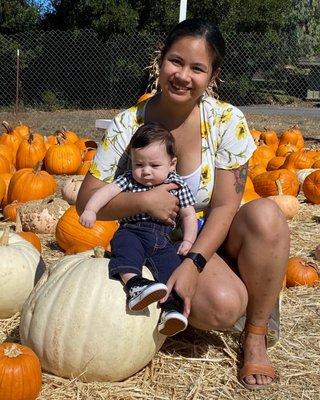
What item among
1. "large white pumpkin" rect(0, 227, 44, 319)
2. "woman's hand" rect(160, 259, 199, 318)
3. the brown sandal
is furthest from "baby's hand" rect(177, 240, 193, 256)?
"large white pumpkin" rect(0, 227, 44, 319)

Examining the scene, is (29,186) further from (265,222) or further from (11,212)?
(265,222)

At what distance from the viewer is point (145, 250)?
2719mm

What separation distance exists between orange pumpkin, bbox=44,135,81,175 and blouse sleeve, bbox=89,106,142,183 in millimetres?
4760

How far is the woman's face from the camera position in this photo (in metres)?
2.73

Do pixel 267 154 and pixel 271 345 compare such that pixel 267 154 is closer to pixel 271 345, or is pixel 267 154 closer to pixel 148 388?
pixel 271 345

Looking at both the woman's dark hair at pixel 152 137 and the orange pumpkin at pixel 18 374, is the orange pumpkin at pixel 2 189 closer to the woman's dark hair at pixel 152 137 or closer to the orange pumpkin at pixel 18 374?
the woman's dark hair at pixel 152 137

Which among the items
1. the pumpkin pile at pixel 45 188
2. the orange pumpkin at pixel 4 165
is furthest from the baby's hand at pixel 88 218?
the orange pumpkin at pixel 4 165

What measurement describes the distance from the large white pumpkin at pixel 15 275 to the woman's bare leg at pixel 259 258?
3.80 feet

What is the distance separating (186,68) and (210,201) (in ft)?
2.09

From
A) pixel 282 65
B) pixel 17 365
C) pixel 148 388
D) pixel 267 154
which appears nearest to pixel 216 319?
pixel 148 388

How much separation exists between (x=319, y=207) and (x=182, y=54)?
4057 mm

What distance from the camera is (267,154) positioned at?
8.14 metres

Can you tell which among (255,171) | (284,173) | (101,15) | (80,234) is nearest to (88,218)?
(80,234)

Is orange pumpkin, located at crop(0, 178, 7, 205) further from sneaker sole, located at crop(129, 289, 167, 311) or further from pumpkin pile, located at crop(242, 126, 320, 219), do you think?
sneaker sole, located at crop(129, 289, 167, 311)
